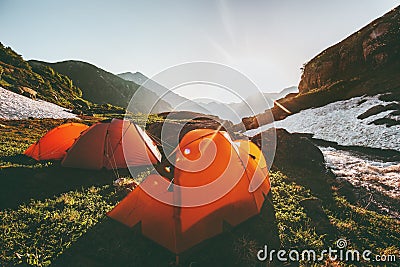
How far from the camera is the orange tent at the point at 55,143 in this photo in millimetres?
9773

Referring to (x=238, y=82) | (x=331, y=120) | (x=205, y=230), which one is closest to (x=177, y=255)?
(x=205, y=230)

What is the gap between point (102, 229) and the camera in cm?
543

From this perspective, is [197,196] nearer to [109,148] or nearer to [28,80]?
[109,148]

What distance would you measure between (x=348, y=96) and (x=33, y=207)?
1535 inches

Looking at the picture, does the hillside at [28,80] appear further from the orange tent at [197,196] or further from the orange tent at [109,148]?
the orange tent at [197,196]

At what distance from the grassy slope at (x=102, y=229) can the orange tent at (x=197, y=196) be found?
31 cm

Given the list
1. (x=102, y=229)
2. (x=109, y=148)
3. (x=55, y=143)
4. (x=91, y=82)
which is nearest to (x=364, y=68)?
(x=109, y=148)

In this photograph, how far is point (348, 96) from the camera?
32.7 metres

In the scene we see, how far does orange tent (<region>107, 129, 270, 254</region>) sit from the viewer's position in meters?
5.00

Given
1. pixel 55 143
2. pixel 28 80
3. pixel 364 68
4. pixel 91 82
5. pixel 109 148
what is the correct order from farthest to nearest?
1. pixel 91 82
2. pixel 28 80
3. pixel 364 68
4. pixel 55 143
5. pixel 109 148

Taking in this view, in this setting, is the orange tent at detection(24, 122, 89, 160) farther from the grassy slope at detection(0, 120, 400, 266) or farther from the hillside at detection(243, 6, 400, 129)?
the hillside at detection(243, 6, 400, 129)

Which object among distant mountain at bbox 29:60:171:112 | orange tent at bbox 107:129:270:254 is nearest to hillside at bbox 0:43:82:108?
orange tent at bbox 107:129:270:254

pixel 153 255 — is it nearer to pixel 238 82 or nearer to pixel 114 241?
pixel 114 241

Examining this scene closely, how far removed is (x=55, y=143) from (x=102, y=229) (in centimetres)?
663
